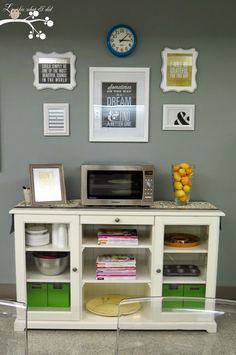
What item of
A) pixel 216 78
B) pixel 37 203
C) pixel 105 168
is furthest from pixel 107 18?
pixel 37 203

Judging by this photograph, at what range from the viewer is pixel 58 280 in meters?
2.50

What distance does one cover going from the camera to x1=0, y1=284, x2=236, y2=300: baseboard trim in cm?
290

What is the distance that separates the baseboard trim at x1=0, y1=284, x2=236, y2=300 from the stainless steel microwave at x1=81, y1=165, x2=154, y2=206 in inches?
40.8

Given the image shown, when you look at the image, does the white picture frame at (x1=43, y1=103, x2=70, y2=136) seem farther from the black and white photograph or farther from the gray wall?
the black and white photograph

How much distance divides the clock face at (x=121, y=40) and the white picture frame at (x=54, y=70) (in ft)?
1.01

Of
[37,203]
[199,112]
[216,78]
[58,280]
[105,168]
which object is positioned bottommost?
[58,280]

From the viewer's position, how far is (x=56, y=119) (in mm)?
2764

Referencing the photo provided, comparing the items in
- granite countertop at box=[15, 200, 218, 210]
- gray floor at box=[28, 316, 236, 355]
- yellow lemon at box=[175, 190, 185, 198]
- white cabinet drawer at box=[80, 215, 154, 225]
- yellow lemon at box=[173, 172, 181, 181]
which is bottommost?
gray floor at box=[28, 316, 236, 355]

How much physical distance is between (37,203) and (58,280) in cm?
56

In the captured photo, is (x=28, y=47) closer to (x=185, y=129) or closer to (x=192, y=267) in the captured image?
(x=185, y=129)

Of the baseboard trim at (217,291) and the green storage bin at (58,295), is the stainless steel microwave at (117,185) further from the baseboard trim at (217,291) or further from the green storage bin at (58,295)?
the baseboard trim at (217,291)

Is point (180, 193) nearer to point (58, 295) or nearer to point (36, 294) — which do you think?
point (58, 295)

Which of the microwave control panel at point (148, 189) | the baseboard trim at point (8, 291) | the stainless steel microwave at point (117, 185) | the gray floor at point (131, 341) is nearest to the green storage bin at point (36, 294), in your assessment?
the gray floor at point (131, 341)

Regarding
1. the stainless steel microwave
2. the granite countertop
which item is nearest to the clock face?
the stainless steel microwave
